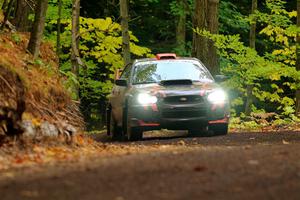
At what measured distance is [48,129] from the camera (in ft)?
34.7

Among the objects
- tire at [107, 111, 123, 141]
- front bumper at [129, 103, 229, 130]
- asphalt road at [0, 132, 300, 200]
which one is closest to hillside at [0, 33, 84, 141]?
front bumper at [129, 103, 229, 130]

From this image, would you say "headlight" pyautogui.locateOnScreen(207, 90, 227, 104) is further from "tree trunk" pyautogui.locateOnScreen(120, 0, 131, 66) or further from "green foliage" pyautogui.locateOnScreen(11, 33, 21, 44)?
"tree trunk" pyautogui.locateOnScreen(120, 0, 131, 66)

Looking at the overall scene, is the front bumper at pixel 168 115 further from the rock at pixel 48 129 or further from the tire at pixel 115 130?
the rock at pixel 48 129

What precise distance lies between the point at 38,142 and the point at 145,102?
12.6ft

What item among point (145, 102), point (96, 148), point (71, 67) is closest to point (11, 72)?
point (96, 148)

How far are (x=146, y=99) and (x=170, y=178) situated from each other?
689cm

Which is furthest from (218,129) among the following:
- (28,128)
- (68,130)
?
(28,128)

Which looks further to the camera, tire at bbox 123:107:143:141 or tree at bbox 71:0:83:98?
tree at bbox 71:0:83:98

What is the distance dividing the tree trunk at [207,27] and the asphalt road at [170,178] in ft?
40.4

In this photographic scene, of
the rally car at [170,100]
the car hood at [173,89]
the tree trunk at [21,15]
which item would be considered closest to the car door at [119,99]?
the rally car at [170,100]

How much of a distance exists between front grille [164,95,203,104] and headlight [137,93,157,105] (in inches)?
9.5

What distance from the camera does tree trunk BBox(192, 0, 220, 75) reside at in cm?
2070

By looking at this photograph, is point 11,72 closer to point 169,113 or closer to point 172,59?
point 169,113

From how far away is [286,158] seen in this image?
8.14m
